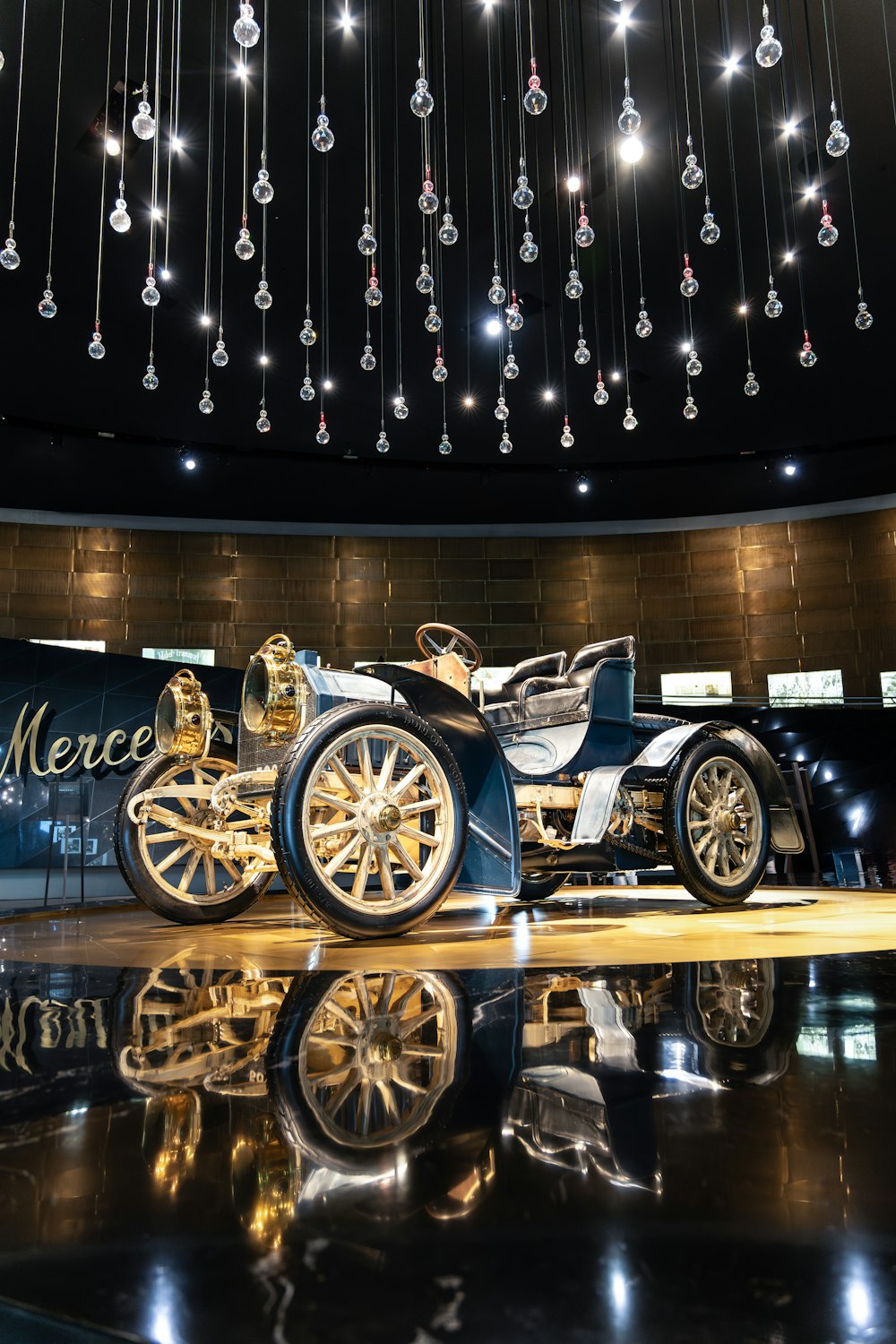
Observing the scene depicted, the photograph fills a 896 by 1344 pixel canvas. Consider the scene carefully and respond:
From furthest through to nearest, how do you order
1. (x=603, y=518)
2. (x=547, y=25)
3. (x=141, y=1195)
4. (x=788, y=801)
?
(x=603, y=518), (x=547, y=25), (x=788, y=801), (x=141, y=1195)

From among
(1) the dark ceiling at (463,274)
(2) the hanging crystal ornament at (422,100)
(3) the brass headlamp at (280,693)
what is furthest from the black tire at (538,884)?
(1) the dark ceiling at (463,274)

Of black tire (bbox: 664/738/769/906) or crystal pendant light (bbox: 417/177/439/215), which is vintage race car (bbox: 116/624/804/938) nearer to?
black tire (bbox: 664/738/769/906)

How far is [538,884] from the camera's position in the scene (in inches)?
202

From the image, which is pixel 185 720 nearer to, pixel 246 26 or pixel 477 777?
pixel 477 777

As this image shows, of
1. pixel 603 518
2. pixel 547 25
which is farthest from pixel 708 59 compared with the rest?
pixel 603 518

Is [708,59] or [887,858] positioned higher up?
[708,59]

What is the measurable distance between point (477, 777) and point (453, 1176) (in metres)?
2.59

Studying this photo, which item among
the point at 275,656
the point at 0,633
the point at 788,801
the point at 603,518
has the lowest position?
the point at 788,801

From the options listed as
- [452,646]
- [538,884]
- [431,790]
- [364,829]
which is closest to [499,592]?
[538,884]

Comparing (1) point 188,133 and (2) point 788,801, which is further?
(1) point 188,133

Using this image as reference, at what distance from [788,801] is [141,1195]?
457cm

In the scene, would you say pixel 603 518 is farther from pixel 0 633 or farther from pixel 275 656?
pixel 275 656

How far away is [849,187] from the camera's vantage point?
7.19 meters

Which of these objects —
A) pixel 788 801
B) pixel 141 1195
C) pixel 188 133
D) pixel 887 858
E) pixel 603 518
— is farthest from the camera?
pixel 603 518
